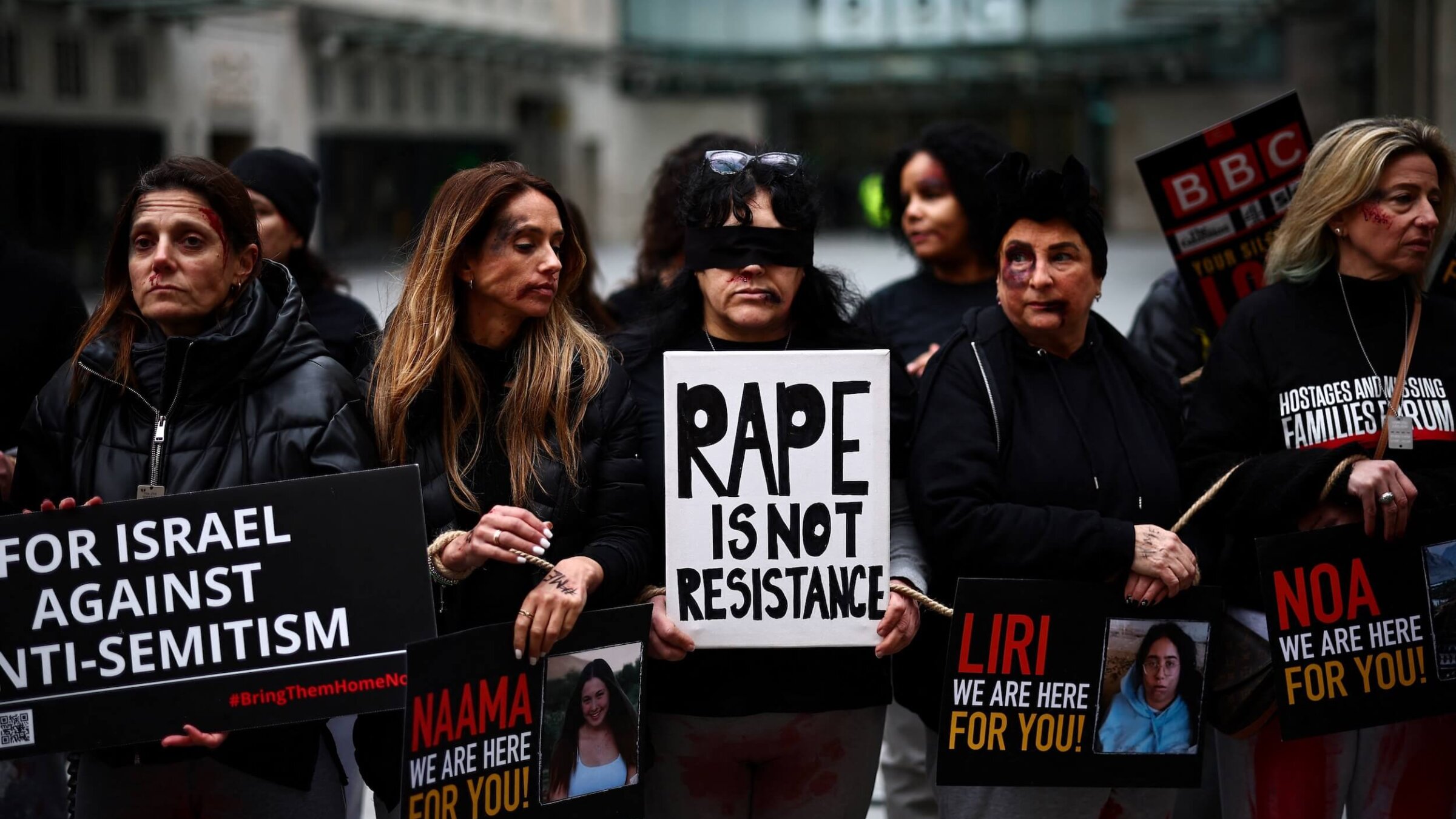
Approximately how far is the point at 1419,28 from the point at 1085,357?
A: 10613 mm

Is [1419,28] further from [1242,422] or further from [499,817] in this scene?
[499,817]

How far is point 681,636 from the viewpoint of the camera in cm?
296

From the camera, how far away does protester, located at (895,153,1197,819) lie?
9.71 ft

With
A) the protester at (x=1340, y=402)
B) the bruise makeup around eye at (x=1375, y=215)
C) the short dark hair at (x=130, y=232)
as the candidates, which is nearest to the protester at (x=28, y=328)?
the short dark hair at (x=130, y=232)

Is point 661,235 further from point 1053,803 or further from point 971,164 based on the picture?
point 1053,803

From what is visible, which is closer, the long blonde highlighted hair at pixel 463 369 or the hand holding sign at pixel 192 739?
the hand holding sign at pixel 192 739

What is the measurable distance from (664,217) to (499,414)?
6.82 feet

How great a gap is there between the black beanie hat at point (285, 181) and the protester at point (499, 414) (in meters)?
1.65

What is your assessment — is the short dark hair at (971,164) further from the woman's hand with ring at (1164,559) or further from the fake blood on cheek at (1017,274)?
the woman's hand with ring at (1164,559)

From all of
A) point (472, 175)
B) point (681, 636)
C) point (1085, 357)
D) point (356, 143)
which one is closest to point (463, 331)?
point (472, 175)

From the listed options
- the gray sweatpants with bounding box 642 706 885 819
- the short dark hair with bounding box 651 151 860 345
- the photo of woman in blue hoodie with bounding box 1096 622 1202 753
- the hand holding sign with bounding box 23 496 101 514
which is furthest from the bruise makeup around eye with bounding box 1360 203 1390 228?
the hand holding sign with bounding box 23 496 101 514

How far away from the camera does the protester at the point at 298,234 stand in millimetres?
4445

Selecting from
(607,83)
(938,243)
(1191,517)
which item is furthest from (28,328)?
(607,83)

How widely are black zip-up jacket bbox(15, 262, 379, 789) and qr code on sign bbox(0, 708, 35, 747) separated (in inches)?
6.4
